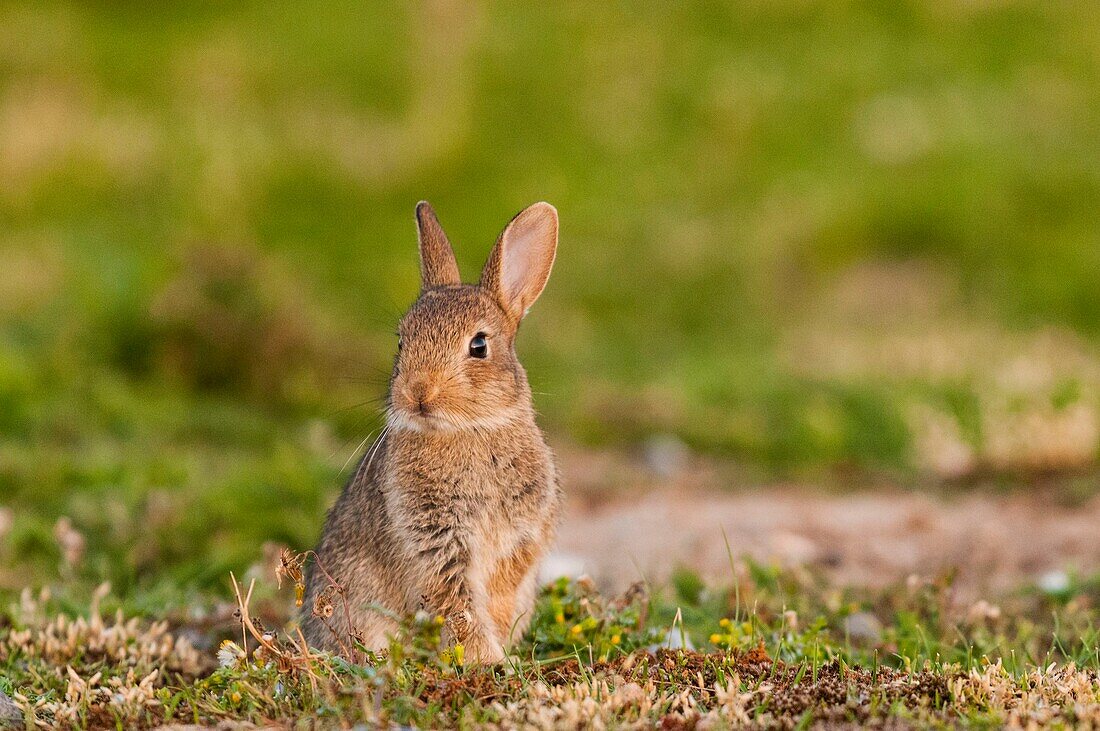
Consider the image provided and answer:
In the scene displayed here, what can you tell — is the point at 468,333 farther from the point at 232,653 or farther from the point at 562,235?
the point at 562,235

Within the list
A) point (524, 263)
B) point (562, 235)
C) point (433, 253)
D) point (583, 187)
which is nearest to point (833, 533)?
point (524, 263)

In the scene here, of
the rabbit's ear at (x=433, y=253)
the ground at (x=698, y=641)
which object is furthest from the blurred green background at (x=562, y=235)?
the rabbit's ear at (x=433, y=253)

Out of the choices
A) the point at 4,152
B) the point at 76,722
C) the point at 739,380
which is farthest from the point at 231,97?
the point at 76,722

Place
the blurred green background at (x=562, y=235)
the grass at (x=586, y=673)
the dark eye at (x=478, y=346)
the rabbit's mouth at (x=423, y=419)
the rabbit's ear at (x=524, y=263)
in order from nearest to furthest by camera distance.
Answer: the grass at (x=586, y=673) → the rabbit's mouth at (x=423, y=419) → the dark eye at (x=478, y=346) → the rabbit's ear at (x=524, y=263) → the blurred green background at (x=562, y=235)

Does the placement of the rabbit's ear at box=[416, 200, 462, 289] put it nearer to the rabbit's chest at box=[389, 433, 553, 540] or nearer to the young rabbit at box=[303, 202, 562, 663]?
the young rabbit at box=[303, 202, 562, 663]

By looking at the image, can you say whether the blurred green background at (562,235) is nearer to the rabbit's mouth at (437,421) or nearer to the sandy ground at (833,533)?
the sandy ground at (833,533)

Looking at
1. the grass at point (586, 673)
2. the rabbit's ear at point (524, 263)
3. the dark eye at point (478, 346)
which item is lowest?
the grass at point (586, 673)
